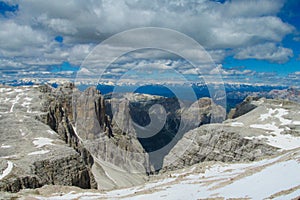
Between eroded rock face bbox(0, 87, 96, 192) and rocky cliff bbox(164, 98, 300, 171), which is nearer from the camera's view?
eroded rock face bbox(0, 87, 96, 192)

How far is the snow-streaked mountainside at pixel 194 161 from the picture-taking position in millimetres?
28391

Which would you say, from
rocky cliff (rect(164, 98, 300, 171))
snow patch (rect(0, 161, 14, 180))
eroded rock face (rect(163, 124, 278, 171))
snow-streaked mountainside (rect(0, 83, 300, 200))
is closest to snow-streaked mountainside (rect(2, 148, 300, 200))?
snow-streaked mountainside (rect(0, 83, 300, 200))

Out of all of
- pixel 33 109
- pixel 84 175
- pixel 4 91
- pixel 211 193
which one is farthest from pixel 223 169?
pixel 4 91

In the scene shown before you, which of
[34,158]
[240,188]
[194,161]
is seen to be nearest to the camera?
[240,188]

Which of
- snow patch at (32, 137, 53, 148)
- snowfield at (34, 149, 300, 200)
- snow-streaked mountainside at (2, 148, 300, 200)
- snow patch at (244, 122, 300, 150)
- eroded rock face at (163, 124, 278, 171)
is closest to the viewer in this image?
snowfield at (34, 149, 300, 200)

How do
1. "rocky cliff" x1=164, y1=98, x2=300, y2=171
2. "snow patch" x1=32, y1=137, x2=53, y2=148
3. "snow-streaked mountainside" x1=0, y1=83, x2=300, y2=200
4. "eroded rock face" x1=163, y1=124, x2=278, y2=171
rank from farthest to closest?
"eroded rock face" x1=163, y1=124, x2=278, y2=171 → "rocky cliff" x1=164, y1=98, x2=300, y2=171 → "snow patch" x1=32, y1=137, x2=53, y2=148 → "snow-streaked mountainside" x1=0, y1=83, x2=300, y2=200

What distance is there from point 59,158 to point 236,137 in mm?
45351

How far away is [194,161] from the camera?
91.1 m

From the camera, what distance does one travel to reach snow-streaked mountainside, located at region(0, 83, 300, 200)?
2839cm

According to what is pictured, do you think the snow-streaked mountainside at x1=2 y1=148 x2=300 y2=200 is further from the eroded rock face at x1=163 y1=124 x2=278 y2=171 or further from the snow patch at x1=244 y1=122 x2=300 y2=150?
the eroded rock face at x1=163 y1=124 x2=278 y2=171

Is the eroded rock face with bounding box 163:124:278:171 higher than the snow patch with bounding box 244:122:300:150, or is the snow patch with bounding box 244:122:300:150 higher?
the snow patch with bounding box 244:122:300:150

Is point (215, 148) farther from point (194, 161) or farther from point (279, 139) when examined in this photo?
point (279, 139)

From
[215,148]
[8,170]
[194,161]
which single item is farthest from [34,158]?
[194,161]

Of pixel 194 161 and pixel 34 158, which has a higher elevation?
pixel 34 158
